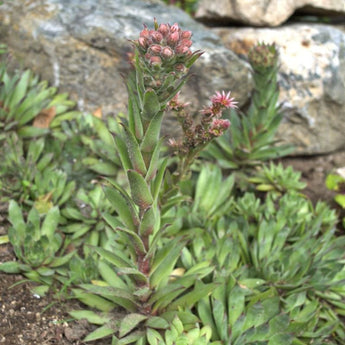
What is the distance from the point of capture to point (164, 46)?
7.40ft

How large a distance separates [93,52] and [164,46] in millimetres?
2649

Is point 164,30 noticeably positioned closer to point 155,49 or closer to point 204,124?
point 155,49

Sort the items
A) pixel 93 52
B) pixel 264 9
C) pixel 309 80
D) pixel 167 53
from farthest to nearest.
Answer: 1. pixel 264 9
2. pixel 309 80
3. pixel 93 52
4. pixel 167 53

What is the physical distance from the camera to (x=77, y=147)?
4367 mm

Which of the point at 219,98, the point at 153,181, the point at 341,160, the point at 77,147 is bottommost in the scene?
the point at 341,160

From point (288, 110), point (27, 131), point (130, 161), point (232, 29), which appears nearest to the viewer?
point (130, 161)

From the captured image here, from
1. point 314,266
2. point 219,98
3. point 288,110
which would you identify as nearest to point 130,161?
point 219,98

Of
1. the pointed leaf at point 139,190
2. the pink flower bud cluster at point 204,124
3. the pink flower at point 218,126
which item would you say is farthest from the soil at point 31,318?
the pink flower at point 218,126

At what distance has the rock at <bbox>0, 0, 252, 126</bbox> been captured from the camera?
15.2 ft

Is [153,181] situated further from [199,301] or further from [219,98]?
[199,301]

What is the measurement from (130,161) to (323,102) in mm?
3054

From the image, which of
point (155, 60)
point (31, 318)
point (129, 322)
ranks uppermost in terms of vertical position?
point (155, 60)

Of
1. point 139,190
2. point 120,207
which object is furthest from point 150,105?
point 120,207

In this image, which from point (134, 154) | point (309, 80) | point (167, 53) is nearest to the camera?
point (167, 53)
